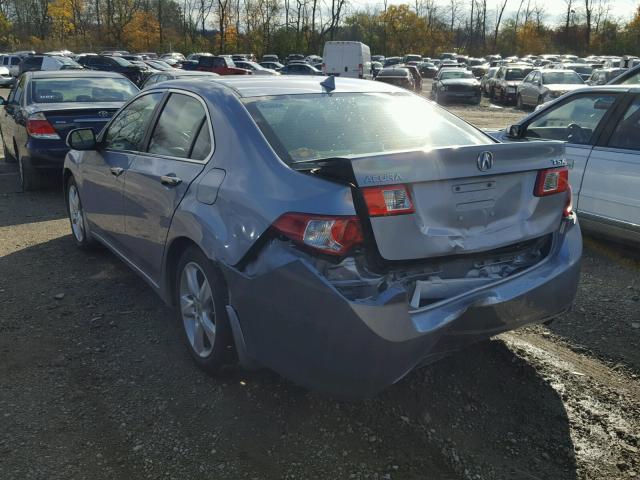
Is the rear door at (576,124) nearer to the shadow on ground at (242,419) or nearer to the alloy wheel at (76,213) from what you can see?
the shadow on ground at (242,419)

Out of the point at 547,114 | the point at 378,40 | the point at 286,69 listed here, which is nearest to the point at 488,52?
the point at 378,40

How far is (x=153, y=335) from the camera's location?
410 cm

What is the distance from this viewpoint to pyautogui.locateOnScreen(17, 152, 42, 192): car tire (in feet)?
27.9

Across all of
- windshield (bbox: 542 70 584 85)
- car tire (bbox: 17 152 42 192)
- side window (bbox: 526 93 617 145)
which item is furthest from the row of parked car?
windshield (bbox: 542 70 584 85)

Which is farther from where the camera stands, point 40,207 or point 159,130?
point 40,207

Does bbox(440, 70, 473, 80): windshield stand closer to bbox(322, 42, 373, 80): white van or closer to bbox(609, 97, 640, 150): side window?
bbox(322, 42, 373, 80): white van

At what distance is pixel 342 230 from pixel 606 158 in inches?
151

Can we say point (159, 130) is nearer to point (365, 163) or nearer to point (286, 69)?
point (365, 163)

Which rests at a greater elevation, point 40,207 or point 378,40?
point 378,40

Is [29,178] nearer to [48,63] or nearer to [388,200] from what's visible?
[388,200]

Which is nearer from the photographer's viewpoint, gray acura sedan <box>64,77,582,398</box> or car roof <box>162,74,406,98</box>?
gray acura sedan <box>64,77,582,398</box>

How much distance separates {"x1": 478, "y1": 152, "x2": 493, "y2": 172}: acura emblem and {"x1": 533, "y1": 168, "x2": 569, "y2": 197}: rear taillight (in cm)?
40

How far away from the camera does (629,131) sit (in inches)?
214

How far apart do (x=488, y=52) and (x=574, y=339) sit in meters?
88.0
